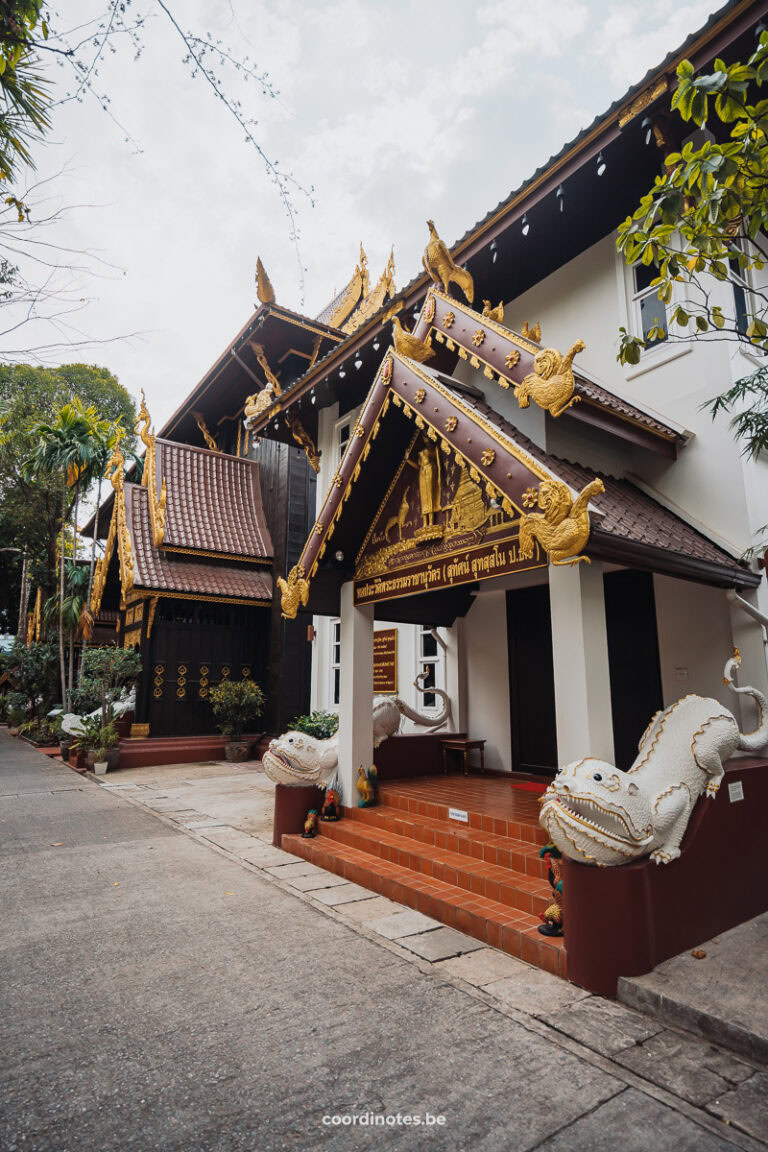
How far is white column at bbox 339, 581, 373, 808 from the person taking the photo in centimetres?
594

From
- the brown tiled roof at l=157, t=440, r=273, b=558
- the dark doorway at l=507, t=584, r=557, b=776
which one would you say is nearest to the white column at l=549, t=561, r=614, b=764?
the dark doorway at l=507, t=584, r=557, b=776

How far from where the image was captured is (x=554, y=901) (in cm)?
360

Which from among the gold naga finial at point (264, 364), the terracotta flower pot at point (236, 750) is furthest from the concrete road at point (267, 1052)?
the gold naga finial at point (264, 364)

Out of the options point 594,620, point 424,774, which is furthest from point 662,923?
point 424,774

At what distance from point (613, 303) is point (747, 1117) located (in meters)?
6.41

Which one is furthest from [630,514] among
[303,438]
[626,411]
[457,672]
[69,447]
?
[69,447]

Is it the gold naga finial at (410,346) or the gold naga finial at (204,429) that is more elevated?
the gold naga finial at (204,429)

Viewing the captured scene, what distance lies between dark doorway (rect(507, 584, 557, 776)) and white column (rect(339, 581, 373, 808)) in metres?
1.96

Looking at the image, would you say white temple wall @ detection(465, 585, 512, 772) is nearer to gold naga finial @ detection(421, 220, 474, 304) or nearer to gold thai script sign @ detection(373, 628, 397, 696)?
gold thai script sign @ detection(373, 628, 397, 696)

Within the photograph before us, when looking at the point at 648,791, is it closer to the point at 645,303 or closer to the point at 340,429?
the point at 645,303

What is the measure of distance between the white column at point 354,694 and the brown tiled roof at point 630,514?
227 cm

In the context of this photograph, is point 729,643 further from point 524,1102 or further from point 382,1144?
point 382,1144

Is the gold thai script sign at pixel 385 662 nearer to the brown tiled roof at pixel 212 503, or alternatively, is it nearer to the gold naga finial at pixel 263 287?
the brown tiled roof at pixel 212 503

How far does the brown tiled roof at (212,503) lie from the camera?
1257 centimetres
